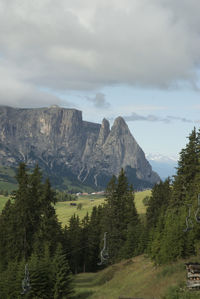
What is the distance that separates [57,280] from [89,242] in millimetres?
37993

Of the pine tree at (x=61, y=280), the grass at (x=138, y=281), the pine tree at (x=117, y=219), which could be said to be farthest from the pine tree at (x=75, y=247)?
the pine tree at (x=61, y=280)

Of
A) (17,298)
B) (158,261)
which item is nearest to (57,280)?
(17,298)

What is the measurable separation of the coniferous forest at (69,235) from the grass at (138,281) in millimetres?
2509

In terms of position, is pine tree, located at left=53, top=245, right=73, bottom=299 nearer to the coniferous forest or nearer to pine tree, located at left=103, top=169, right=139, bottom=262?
the coniferous forest

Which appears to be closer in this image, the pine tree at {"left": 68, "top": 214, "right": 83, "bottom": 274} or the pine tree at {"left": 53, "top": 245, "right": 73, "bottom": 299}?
the pine tree at {"left": 53, "top": 245, "right": 73, "bottom": 299}

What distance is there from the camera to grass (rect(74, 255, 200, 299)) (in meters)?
30.3

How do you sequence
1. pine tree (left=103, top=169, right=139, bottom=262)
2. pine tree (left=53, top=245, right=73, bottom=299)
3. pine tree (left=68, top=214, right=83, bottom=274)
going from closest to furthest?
1. pine tree (left=53, top=245, right=73, bottom=299)
2. pine tree (left=103, top=169, right=139, bottom=262)
3. pine tree (left=68, top=214, right=83, bottom=274)

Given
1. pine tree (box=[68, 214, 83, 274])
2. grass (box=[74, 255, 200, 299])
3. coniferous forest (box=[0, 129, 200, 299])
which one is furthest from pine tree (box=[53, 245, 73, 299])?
pine tree (box=[68, 214, 83, 274])

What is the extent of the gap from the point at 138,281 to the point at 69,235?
39236 mm

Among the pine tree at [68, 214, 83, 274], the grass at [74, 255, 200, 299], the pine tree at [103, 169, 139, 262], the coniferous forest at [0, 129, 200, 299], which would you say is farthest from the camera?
the pine tree at [68, 214, 83, 274]

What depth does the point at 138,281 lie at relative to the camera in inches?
1548

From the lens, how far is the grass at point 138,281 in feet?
99.5

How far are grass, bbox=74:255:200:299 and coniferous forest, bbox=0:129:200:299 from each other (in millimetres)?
2509

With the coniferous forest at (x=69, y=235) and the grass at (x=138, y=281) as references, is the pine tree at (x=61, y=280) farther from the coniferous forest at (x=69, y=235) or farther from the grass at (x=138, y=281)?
the grass at (x=138, y=281)
